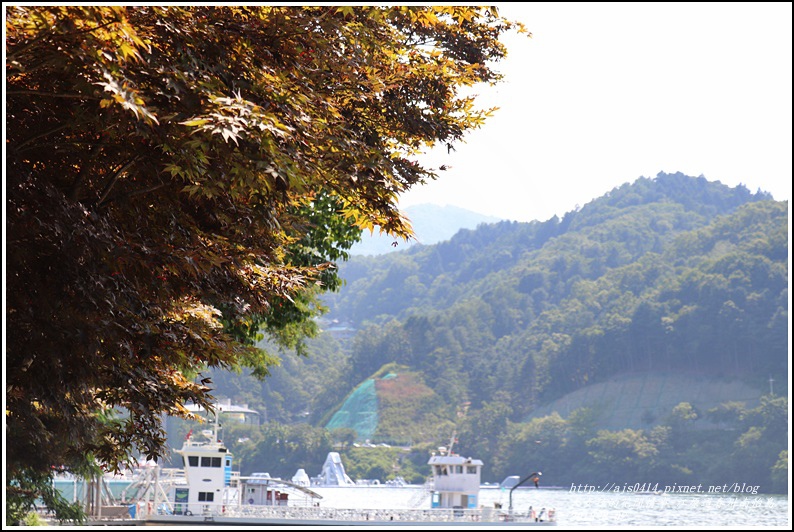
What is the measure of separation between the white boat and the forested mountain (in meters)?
32.7

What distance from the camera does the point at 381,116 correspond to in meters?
7.05

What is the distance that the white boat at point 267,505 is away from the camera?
28.0 meters

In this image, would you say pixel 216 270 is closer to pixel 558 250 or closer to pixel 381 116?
pixel 381 116

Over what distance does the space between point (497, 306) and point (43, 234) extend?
329 feet

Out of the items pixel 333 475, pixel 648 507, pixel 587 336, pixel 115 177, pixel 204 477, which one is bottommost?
pixel 648 507

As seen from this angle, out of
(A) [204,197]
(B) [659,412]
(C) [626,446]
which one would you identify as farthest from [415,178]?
(B) [659,412]

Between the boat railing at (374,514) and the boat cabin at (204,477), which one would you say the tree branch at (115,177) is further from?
the boat railing at (374,514)

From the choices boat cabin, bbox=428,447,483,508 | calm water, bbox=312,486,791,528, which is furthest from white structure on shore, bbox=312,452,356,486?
boat cabin, bbox=428,447,483,508

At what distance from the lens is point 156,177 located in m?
4.93

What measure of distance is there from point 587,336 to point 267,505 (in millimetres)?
63509

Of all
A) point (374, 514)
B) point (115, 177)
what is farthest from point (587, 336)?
point (115, 177)

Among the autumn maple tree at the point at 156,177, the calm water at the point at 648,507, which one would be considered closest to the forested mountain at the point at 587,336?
the calm water at the point at 648,507

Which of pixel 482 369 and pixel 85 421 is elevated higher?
pixel 482 369

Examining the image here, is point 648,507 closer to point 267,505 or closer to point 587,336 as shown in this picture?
point 267,505
